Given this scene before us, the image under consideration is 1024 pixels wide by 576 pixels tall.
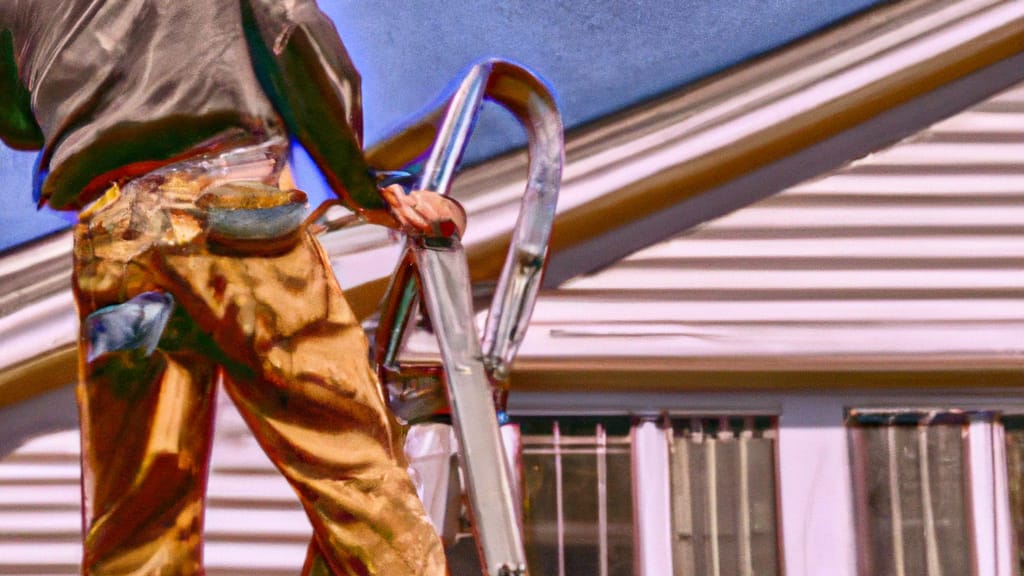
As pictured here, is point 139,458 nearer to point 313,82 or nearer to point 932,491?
point 313,82

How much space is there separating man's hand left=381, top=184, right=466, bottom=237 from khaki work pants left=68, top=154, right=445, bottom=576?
0.36 ft

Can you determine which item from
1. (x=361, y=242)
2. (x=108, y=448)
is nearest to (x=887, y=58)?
(x=361, y=242)

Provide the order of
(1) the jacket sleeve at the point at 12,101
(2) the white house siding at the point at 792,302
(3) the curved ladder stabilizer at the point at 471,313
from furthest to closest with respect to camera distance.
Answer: (2) the white house siding at the point at 792,302, (1) the jacket sleeve at the point at 12,101, (3) the curved ladder stabilizer at the point at 471,313

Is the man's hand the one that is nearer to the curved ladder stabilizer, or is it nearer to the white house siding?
the curved ladder stabilizer

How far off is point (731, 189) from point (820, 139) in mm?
193

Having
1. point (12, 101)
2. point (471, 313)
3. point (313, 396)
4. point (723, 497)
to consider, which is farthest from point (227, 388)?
point (723, 497)

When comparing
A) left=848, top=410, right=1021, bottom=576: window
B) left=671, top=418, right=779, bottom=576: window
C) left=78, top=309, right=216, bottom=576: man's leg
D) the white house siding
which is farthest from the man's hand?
left=848, top=410, right=1021, bottom=576: window

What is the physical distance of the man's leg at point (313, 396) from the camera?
1.62m

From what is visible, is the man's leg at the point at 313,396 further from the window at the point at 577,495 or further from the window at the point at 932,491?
the window at the point at 932,491

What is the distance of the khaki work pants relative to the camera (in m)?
1.63

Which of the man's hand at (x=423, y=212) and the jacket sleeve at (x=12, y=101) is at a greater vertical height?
the jacket sleeve at (x=12, y=101)

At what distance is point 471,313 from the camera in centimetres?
172

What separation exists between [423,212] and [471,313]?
0.13 meters

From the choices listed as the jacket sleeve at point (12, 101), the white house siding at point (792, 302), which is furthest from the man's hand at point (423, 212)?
the white house siding at point (792, 302)
